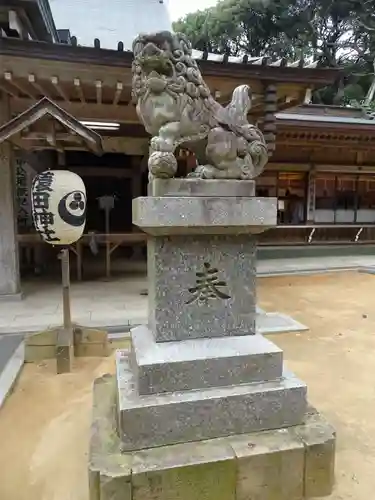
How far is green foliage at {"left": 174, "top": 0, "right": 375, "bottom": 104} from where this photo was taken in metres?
21.3

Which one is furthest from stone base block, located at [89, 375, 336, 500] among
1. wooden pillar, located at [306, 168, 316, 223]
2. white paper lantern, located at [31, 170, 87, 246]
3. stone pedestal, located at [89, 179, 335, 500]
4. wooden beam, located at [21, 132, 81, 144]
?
wooden pillar, located at [306, 168, 316, 223]

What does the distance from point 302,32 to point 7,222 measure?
909 inches

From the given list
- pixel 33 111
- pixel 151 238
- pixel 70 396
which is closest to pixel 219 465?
pixel 151 238

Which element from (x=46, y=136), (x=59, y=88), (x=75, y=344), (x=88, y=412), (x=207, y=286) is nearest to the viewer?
(x=207, y=286)

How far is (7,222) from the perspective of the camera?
5883 millimetres

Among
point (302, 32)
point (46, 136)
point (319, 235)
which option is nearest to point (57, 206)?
point (46, 136)

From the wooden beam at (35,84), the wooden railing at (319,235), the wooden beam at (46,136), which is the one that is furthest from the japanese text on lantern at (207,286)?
the wooden railing at (319,235)

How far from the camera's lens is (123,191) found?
433 inches

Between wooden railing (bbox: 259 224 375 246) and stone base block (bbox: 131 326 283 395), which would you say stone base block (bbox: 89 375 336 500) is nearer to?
stone base block (bbox: 131 326 283 395)

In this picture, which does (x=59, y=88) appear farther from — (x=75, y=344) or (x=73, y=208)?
(x=75, y=344)

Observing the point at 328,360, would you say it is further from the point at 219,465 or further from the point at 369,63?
the point at 369,63

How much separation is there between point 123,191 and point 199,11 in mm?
17689

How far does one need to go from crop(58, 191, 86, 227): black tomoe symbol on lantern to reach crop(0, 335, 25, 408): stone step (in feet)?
4.88

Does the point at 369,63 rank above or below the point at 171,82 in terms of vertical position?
above
